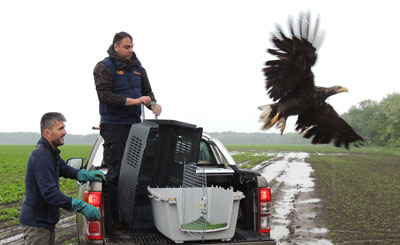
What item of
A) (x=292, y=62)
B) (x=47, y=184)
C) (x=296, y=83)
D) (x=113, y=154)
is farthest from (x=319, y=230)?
(x=47, y=184)

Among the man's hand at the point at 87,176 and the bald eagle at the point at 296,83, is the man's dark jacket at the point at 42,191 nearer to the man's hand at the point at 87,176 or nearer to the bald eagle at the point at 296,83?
the man's hand at the point at 87,176

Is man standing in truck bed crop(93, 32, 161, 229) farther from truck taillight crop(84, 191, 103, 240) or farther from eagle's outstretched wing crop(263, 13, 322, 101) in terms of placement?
eagle's outstretched wing crop(263, 13, 322, 101)

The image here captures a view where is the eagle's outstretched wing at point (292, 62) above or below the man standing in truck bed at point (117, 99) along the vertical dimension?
above

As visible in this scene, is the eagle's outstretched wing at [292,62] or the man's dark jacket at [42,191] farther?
the eagle's outstretched wing at [292,62]

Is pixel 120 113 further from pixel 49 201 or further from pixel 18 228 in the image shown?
pixel 18 228

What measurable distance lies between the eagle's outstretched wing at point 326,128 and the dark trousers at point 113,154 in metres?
2.59

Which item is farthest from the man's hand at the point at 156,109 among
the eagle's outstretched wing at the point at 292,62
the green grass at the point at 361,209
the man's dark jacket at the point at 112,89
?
the green grass at the point at 361,209

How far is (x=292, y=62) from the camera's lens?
5453 millimetres

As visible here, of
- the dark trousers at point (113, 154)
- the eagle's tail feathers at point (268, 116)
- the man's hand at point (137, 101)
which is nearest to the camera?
the dark trousers at point (113, 154)

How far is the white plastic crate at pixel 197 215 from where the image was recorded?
3.53 meters

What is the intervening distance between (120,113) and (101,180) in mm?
771

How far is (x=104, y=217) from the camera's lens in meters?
3.90

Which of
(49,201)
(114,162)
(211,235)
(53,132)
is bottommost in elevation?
(211,235)

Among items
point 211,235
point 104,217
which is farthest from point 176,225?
point 104,217
